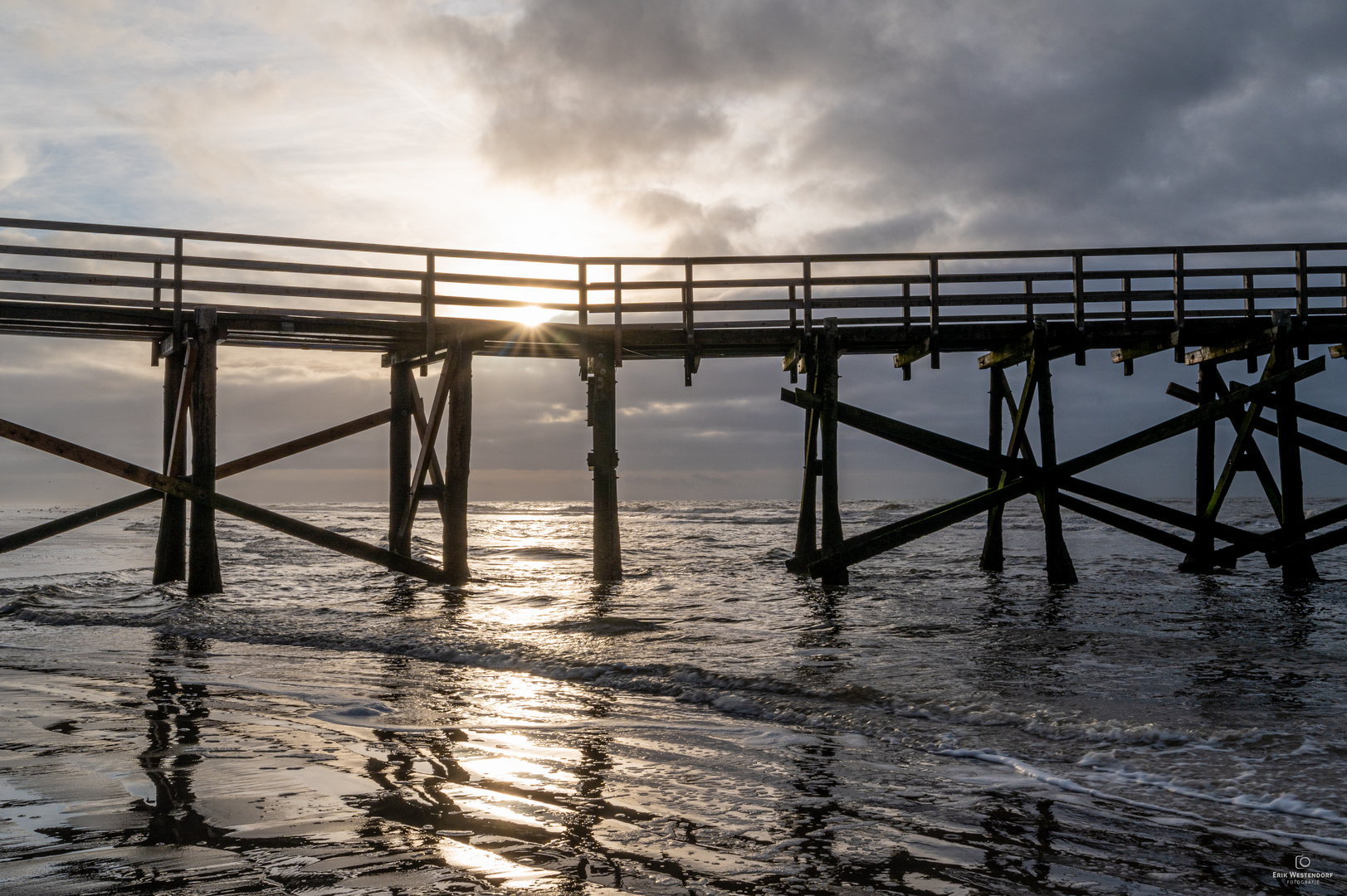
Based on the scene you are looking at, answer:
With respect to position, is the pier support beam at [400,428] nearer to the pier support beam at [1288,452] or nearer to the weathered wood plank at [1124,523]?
the weathered wood plank at [1124,523]

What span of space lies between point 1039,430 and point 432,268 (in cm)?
849

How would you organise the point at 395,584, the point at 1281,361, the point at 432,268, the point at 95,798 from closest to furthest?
the point at 95,798, the point at 432,268, the point at 1281,361, the point at 395,584

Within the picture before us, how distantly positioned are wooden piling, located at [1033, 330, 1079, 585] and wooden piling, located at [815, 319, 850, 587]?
A: 277 cm

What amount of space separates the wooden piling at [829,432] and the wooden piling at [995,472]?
2.50 metres

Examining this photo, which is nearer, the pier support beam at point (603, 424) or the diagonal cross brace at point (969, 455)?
Result: the diagonal cross brace at point (969, 455)

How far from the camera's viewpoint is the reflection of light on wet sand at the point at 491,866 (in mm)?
2887

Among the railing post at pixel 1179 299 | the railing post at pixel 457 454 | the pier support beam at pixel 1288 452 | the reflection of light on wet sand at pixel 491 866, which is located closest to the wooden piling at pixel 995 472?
the railing post at pixel 1179 299

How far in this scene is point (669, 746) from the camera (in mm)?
4844

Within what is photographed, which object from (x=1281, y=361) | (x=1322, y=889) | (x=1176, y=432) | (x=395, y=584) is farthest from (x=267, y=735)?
(x=1281, y=361)

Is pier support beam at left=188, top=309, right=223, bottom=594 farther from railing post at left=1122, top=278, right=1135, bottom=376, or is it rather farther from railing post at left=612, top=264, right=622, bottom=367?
railing post at left=1122, top=278, right=1135, bottom=376

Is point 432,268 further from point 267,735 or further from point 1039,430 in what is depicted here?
point 1039,430

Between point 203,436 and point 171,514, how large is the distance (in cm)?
177

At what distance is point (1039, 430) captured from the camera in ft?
38.5

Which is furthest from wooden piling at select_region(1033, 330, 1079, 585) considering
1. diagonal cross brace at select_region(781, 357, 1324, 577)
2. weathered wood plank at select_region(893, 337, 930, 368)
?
weathered wood plank at select_region(893, 337, 930, 368)
